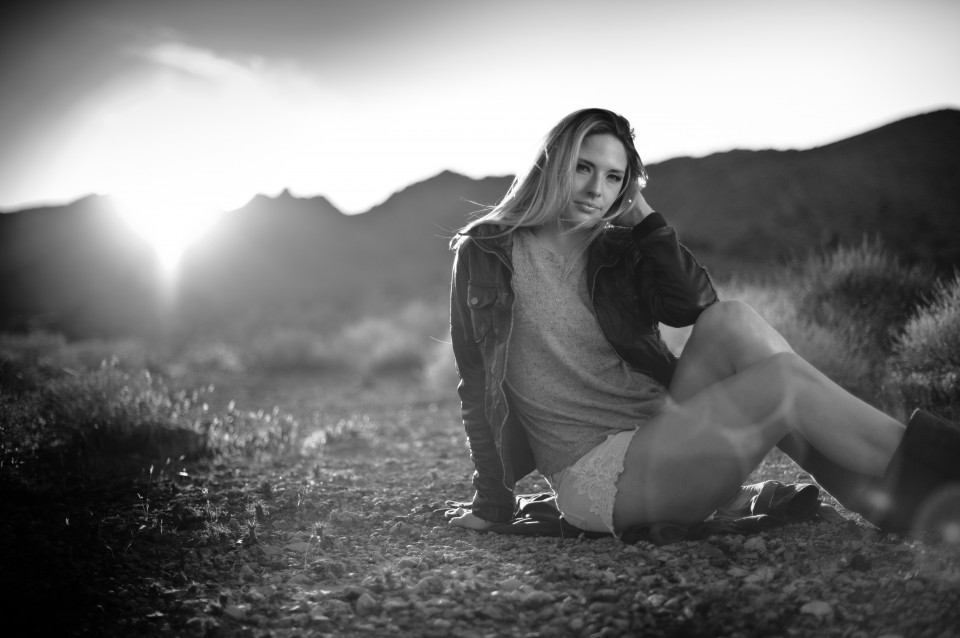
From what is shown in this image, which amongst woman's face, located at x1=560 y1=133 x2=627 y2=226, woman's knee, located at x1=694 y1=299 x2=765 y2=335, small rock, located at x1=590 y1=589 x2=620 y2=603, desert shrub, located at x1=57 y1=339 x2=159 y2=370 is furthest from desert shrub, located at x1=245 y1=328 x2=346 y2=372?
small rock, located at x1=590 y1=589 x2=620 y2=603

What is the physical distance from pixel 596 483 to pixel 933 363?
3507 mm

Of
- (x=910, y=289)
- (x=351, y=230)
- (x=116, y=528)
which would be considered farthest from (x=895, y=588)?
(x=351, y=230)

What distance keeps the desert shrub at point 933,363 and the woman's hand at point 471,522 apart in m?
3.18

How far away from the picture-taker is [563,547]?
2.83 meters

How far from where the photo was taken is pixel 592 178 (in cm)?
296

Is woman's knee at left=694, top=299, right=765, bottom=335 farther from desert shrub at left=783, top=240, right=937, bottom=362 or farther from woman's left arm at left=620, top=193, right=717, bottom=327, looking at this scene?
desert shrub at left=783, top=240, right=937, bottom=362

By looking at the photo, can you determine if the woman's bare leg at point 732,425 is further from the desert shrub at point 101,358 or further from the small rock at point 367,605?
the desert shrub at point 101,358

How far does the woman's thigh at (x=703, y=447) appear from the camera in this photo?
7.77ft

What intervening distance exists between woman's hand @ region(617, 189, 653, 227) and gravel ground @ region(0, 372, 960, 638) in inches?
59.0

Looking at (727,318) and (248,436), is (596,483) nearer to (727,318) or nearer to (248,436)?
(727,318)

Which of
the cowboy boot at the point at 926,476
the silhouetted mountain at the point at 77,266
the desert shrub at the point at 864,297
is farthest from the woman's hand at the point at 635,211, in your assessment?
the silhouetted mountain at the point at 77,266

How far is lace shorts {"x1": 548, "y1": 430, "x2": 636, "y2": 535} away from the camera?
2.66m

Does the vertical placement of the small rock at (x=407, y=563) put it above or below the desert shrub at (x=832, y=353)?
below

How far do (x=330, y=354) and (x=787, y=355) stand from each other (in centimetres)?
1206
